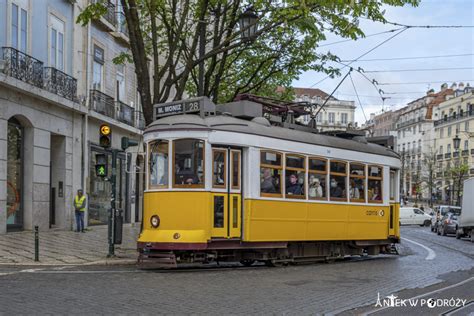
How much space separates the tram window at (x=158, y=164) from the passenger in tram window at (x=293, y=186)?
2.94 m

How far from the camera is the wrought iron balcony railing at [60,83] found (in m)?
23.5

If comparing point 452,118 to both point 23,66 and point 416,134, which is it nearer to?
point 416,134

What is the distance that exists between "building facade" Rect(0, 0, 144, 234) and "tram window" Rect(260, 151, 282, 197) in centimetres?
540

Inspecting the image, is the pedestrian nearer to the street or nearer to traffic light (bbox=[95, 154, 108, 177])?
traffic light (bbox=[95, 154, 108, 177])

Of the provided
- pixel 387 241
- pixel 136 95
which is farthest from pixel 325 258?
pixel 136 95

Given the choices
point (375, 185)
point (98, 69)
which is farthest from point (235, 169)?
point (98, 69)

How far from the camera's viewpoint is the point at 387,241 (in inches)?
725

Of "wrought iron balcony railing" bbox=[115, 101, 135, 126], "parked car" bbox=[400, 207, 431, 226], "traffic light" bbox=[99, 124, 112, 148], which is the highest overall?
"wrought iron balcony railing" bbox=[115, 101, 135, 126]

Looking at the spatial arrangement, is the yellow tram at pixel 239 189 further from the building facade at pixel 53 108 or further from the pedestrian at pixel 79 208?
the pedestrian at pixel 79 208

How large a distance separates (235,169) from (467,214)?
21.9 meters

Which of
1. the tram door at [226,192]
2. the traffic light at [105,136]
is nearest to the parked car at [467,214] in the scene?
the tram door at [226,192]

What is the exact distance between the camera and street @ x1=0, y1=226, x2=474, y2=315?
29.5 feet

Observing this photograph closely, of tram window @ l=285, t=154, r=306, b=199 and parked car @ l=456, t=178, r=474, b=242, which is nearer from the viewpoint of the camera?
tram window @ l=285, t=154, r=306, b=199

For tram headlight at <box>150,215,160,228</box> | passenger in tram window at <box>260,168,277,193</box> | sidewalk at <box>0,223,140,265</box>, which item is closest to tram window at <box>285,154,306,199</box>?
passenger in tram window at <box>260,168,277,193</box>
